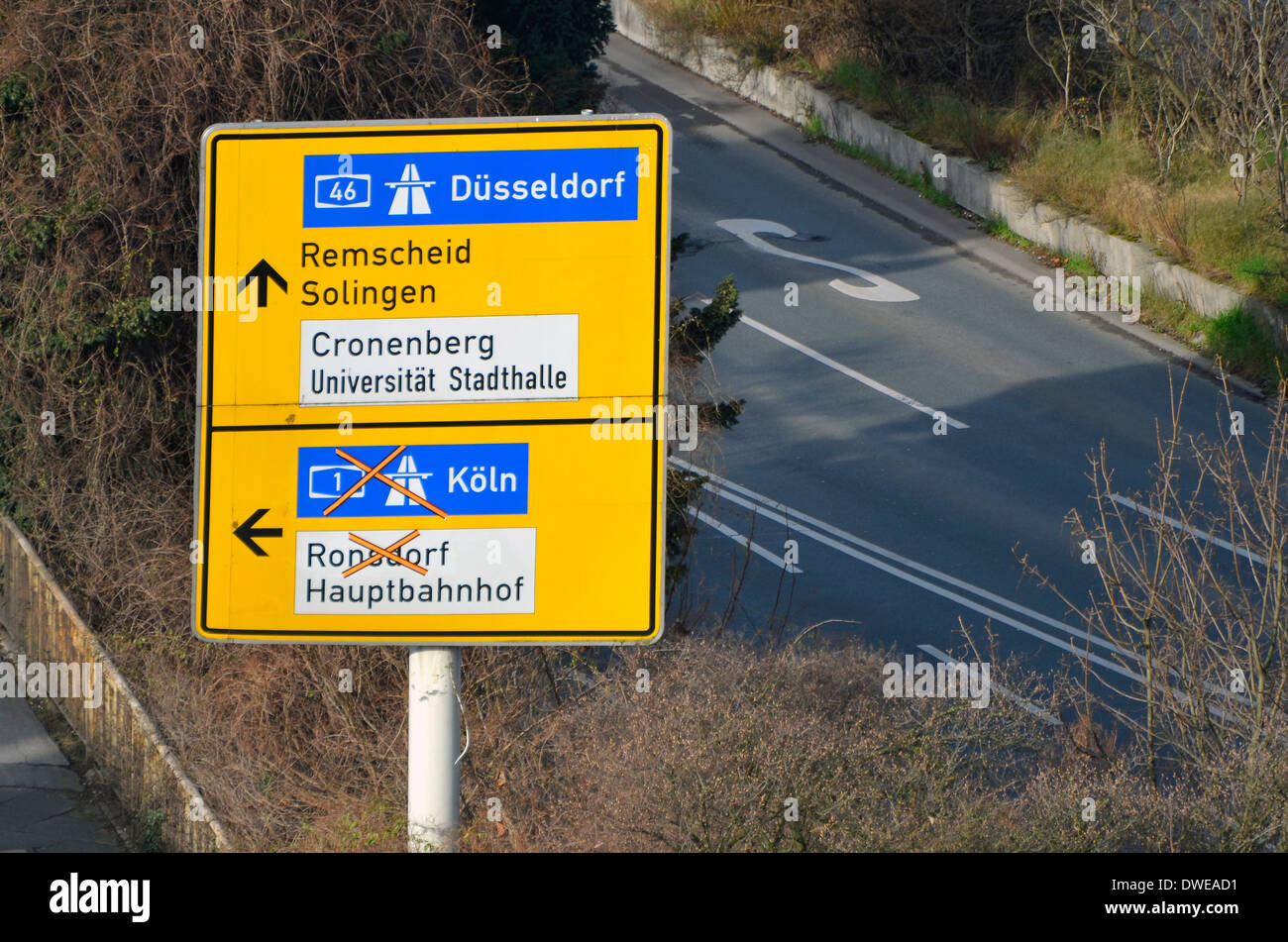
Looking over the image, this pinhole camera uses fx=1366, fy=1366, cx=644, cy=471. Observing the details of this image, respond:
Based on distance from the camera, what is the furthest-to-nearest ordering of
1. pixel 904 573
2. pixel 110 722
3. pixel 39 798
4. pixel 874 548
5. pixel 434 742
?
1. pixel 874 548
2. pixel 904 573
3. pixel 110 722
4. pixel 39 798
5. pixel 434 742

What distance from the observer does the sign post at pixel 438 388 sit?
353 cm

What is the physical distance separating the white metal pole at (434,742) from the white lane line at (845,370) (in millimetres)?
12650

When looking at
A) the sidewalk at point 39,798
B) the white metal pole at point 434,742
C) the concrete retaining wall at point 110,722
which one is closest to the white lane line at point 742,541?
the concrete retaining wall at point 110,722

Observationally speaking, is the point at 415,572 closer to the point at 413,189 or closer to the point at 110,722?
the point at 413,189

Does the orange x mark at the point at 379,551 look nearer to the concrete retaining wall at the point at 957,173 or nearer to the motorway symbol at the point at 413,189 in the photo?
the motorway symbol at the point at 413,189

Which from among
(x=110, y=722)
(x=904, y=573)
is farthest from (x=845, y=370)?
(x=110, y=722)

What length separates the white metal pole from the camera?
3617 mm

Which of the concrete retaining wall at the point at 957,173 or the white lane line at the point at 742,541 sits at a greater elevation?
the concrete retaining wall at the point at 957,173

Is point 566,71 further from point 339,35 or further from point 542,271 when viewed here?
point 542,271

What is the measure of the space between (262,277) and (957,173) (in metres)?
19.9

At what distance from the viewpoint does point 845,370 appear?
1717 cm

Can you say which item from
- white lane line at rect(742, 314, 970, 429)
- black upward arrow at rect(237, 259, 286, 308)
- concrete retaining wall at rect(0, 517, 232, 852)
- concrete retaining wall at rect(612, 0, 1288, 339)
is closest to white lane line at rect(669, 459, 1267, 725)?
white lane line at rect(742, 314, 970, 429)

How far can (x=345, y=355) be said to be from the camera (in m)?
3.61

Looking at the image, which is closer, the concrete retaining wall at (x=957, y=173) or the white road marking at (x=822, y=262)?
the concrete retaining wall at (x=957, y=173)
